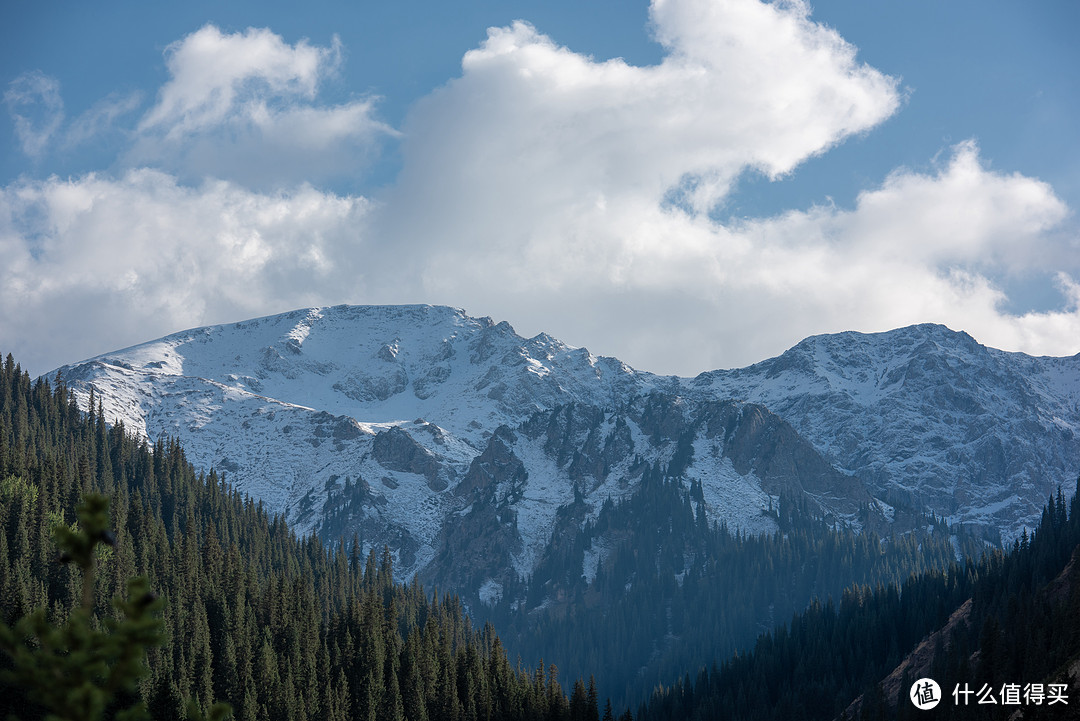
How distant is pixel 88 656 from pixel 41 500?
543 ft

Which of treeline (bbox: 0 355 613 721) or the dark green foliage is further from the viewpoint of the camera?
treeline (bbox: 0 355 613 721)

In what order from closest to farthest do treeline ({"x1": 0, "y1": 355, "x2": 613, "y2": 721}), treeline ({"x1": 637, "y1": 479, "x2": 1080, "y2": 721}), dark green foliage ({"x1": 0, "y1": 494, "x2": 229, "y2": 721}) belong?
1. dark green foliage ({"x1": 0, "y1": 494, "x2": 229, "y2": 721})
2. treeline ({"x1": 637, "y1": 479, "x2": 1080, "y2": 721})
3. treeline ({"x1": 0, "y1": 355, "x2": 613, "y2": 721})

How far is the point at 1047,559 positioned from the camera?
185375mm

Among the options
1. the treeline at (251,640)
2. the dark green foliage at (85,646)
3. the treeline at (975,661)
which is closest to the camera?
the dark green foliage at (85,646)

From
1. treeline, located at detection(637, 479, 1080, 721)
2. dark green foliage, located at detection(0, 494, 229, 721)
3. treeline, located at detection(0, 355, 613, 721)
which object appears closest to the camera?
dark green foliage, located at detection(0, 494, 229, 721)

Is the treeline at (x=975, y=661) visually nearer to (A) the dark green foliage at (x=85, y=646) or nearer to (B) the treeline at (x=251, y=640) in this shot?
(B) the treeline at (x=251, y=640)

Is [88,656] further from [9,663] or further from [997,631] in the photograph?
[997,631]

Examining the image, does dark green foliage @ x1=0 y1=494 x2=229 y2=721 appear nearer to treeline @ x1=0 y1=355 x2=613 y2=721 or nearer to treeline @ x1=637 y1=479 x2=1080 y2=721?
treeline @ x1=637 y1=479 x2=1080 y2=721

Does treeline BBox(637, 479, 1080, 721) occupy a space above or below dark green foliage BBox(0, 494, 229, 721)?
below

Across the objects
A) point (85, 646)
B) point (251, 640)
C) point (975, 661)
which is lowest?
point (975, 661)

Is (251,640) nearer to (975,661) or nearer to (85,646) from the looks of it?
(975,661)

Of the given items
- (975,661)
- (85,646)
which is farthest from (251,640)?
(85,646)

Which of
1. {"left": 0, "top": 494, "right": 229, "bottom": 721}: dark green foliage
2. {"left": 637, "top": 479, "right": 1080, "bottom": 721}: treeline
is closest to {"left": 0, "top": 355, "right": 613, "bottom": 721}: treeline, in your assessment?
{"left": 637, "top": 479, "right": 1080, "bottom": 721}: treeline

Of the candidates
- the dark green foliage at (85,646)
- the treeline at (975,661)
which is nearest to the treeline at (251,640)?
the treeline at (975,661)
